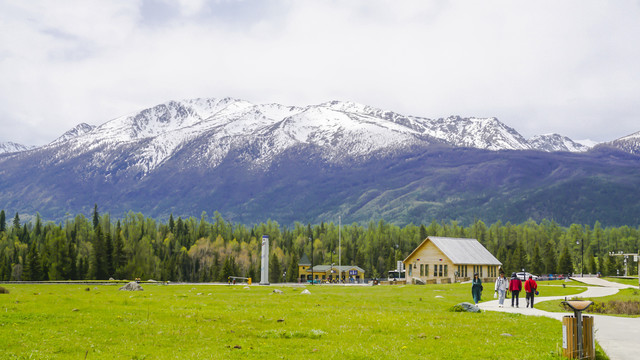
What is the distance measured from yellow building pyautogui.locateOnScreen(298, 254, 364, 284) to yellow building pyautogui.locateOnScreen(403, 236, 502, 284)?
64377mm

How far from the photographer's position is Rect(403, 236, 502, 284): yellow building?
320ft

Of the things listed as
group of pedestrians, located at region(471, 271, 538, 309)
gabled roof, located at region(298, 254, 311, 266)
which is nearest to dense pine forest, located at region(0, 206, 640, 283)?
gabled roof, located at region(298, 254, 311, 266)

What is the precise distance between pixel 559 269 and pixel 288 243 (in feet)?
279

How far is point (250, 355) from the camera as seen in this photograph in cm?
1590

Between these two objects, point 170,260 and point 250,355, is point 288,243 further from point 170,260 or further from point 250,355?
point 250,355

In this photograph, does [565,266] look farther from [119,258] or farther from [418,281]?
[119,258]

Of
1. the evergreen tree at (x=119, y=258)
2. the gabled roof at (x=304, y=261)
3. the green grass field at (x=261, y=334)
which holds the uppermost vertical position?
the green grass field at (x=261, y=334)

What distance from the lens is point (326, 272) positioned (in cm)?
17562

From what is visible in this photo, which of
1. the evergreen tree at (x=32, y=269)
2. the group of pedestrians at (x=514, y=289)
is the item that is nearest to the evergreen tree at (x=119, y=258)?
the evergreen tree at (x=32, y=269)

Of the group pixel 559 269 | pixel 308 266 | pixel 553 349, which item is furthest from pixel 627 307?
pixel 308 266

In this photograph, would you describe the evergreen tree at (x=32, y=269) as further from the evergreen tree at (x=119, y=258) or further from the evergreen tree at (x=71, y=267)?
the evergreen tree at (x=119, y=258)

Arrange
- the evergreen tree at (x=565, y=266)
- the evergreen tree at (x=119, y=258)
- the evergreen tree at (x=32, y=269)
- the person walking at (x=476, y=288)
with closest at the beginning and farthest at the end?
the person walking at (x=476, y=288) < the evergreen tree at (x=32, y=269) < the evergreen tree at (x=119, y=258) < the evergreen tree at (x=565, y=266)

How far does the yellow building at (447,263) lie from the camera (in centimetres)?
9762

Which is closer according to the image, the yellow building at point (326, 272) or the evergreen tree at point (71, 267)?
the evergreen tree at point (71, 267)
